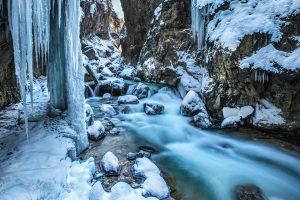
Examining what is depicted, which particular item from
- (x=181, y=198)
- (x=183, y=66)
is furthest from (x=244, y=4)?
(x=181, y=198)

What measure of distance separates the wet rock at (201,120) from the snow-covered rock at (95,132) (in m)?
2.83

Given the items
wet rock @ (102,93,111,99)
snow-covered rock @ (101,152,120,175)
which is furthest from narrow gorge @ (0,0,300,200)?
wet rock @ (102,93,111,99)

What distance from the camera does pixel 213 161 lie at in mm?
5547

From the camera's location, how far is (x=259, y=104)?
676cm

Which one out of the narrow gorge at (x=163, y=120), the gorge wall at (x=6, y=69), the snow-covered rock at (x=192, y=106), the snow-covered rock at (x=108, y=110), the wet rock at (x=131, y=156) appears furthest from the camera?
the snow-covered rock at (x=108, y=110)

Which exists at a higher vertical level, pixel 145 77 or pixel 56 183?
pixel 145 77

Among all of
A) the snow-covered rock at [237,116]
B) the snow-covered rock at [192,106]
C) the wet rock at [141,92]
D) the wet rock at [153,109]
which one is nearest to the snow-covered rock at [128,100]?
the wet rock at [141,92]

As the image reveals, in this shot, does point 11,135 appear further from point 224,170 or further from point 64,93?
point 224,170

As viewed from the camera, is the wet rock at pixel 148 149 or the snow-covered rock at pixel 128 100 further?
the snow-covered rock at pixel 128 100

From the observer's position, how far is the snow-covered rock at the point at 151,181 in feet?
12.4

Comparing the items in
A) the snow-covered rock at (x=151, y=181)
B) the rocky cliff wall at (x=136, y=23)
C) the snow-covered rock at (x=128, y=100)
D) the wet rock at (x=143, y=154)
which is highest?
the rocky cliff wall at (x=136, y=23)

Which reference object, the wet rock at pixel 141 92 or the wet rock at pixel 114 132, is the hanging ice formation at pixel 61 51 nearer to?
the wet rock at pixel 114 132

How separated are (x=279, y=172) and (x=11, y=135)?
508cm

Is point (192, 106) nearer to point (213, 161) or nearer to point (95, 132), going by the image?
point (213, 161)
